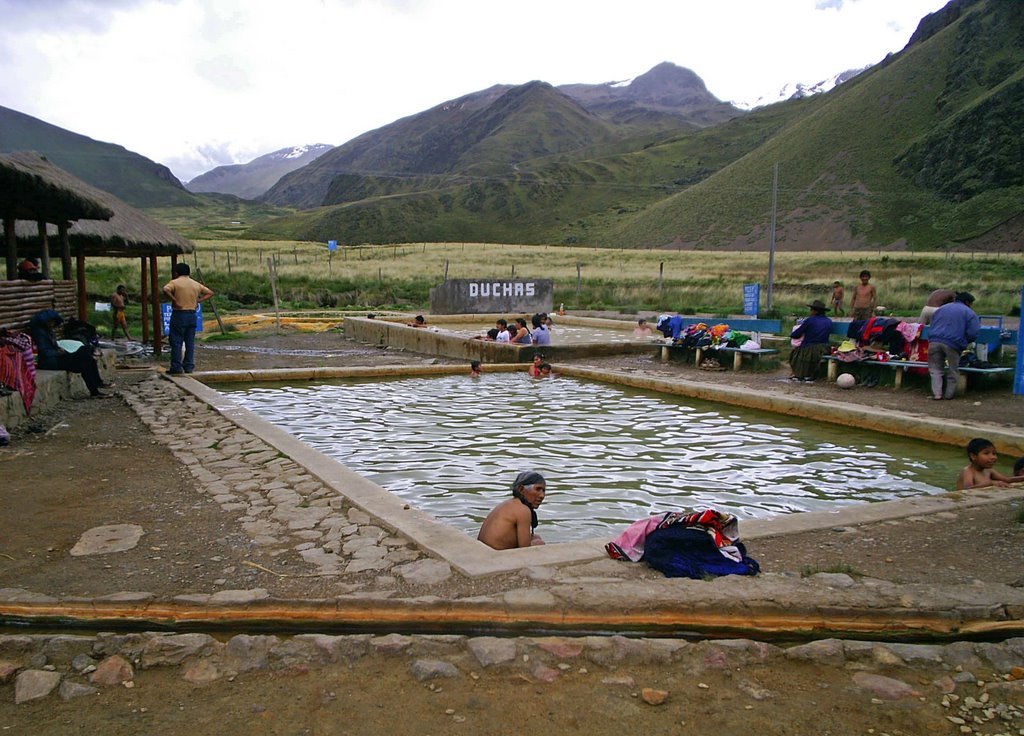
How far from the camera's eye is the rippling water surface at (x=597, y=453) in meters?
7.26

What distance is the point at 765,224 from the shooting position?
81938 mm

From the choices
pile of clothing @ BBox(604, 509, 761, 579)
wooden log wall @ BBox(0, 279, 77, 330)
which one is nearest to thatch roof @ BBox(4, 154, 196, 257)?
wooden log wall @ BBox(0, 279, 77, 330)

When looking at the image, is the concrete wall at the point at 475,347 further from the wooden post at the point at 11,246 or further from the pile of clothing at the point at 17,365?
the pile of clothing at the point at 17,365

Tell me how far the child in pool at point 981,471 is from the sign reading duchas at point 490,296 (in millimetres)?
19891

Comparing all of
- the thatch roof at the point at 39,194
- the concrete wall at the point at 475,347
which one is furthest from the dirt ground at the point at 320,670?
the concrete wall at the point at 475,347

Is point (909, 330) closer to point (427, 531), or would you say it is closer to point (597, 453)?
point (597, 453)

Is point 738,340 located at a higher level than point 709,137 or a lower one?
lower

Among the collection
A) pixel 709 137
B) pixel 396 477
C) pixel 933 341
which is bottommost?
pixel 396 477

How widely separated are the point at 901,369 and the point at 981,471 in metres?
5.55

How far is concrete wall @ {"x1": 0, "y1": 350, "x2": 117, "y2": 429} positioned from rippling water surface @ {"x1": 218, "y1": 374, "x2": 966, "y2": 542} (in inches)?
83.4

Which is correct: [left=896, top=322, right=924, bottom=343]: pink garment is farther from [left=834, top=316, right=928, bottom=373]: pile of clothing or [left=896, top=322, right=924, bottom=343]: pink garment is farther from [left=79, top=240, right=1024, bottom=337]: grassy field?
[left=79, top=240, right=1024, bottom=337]: grassy field

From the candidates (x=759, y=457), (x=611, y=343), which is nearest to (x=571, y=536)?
(x=759, y=457)

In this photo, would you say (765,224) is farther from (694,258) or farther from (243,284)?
(243,284)

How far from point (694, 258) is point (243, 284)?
40343 mm
